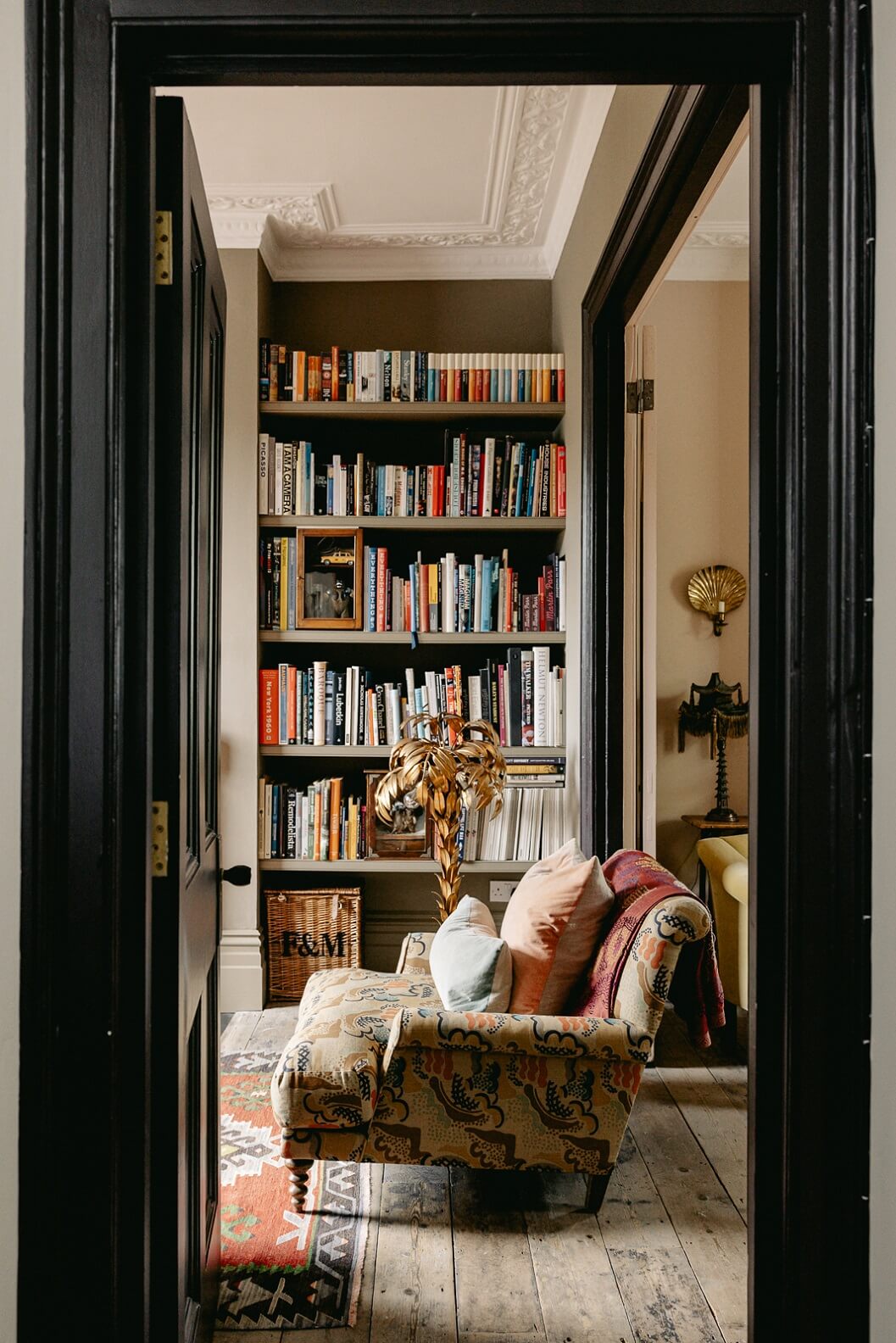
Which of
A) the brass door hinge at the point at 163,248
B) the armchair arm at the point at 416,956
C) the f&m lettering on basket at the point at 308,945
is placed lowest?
the f&m lettering on basket at the point at 308,945

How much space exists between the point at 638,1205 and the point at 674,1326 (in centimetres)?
46

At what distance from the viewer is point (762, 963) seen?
1.21 m

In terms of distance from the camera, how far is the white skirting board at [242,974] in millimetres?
3791

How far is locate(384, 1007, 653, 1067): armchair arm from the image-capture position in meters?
2.05

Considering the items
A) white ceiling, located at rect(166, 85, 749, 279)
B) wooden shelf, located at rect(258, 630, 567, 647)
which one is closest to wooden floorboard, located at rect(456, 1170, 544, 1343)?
wooden shelf, located at rect(258, 630, 567, 647)

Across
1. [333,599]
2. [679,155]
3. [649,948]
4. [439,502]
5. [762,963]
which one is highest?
[679,155]

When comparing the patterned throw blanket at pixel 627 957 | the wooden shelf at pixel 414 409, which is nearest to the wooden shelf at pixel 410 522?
the wooden shelf at pixel 414 409

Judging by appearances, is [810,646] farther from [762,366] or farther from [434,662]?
[434,662]

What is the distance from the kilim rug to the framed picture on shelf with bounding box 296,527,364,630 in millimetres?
1824

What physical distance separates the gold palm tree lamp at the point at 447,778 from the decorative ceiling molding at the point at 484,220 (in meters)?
1.97

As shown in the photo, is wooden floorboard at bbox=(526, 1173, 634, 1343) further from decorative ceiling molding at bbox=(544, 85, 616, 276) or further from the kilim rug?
decorative ceiling molding at bbox=(544, 85, 616, 276)

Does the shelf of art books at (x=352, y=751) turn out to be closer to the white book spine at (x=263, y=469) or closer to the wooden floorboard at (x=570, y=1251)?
the white book spine at (x=263, y=469)

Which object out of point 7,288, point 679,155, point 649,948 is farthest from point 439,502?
point 7,288

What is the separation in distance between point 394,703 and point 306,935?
102 centimetres
